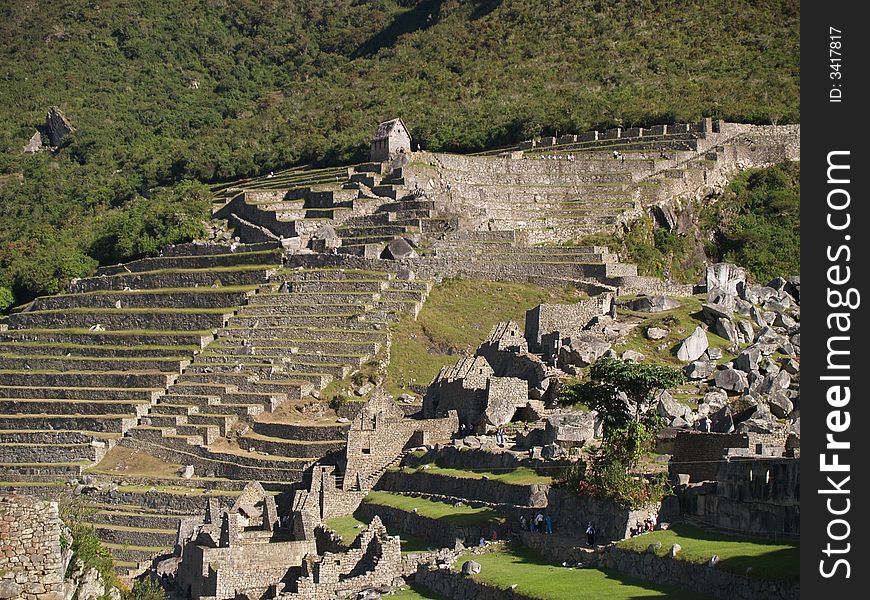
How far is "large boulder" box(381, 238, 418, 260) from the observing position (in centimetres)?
7138

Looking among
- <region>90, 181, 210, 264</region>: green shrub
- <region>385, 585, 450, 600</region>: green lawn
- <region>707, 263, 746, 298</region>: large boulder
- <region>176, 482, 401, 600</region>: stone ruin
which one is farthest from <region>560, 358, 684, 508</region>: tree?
<region>90, 181, 210, 264</region>: green shrub

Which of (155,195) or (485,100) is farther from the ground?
(485,100)

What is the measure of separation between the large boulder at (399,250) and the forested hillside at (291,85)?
1776cm

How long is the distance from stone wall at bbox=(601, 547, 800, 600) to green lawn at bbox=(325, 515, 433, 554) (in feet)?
30.6

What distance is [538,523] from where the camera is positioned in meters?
37.4

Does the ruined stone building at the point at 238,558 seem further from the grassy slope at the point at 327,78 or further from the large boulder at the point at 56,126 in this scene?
the large boulder at the point at 56,126

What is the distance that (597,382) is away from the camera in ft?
129

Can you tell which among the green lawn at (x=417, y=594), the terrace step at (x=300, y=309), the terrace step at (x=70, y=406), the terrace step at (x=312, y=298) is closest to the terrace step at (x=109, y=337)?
the terrace step at (x=300, y=309)

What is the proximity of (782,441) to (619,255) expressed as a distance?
37.6 m

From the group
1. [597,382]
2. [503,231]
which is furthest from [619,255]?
[597,382]

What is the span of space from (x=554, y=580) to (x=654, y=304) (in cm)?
2420

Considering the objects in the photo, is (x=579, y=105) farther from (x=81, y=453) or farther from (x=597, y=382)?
(x=597, y=382)

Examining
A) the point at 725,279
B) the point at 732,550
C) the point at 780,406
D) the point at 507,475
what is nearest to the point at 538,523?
the point at 507,475

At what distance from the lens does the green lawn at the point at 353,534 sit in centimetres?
4138
